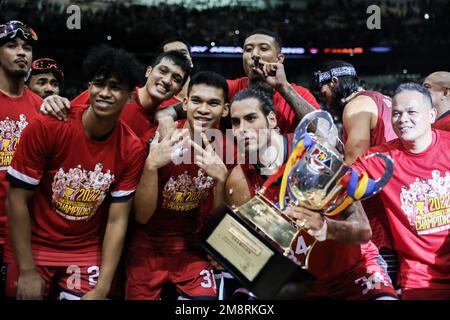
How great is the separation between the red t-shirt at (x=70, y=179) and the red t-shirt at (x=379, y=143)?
4.79 feet

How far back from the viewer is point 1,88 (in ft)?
11.3

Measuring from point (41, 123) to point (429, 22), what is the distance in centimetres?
1503

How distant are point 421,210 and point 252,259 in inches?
45.1

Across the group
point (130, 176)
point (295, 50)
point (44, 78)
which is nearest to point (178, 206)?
point (130, 176)

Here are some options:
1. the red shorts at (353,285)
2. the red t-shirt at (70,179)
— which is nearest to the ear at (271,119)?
the red t-shirt at (70,179)

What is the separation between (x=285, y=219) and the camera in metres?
2.31

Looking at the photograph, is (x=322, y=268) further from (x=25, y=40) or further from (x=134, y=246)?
(x=25, y=40)

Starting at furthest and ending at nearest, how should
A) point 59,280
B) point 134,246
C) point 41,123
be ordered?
point 134,246 → point 59,280 → point 41,123

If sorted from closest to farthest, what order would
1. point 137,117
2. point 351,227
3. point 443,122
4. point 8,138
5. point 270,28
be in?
point 351,227
point 8,138
point 137,117
point 443,122
point 270,28

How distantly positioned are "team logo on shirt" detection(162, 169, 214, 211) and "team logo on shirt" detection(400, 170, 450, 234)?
112 cm

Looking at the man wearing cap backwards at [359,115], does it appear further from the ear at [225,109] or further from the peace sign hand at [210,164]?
the peace sign hand at [210,164]

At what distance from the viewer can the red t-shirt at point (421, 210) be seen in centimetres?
279

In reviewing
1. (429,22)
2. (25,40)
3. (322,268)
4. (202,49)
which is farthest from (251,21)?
(322,268)

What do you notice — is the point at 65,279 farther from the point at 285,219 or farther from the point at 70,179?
the point at 285,219
